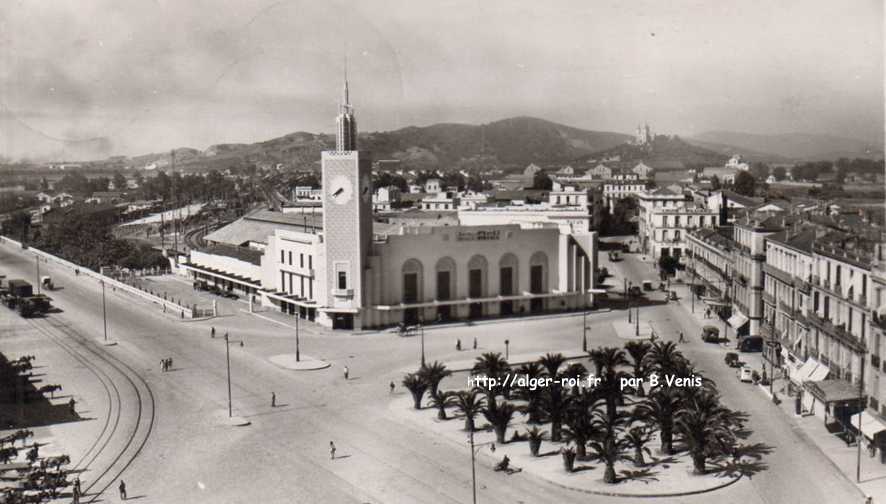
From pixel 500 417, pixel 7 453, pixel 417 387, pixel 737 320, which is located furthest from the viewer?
pixel 737 320

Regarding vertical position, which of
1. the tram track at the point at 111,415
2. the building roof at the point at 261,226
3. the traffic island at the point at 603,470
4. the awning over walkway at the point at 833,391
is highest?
the building roof at the point at 261,226

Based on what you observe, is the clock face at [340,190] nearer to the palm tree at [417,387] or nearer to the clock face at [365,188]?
the clock face at [365,188]

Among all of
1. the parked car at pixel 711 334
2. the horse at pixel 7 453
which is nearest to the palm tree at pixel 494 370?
the horse at pixel 7 453

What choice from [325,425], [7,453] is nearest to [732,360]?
[325,425]

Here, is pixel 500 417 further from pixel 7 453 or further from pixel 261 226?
pixel 261 226

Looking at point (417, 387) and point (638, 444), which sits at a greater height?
point (417, 387)

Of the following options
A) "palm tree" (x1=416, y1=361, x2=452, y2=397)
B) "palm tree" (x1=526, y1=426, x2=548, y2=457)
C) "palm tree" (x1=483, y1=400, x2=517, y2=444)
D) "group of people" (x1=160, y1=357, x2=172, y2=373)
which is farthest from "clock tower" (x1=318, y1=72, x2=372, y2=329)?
"palm tree" (x1=526, y1=426, x2=548, y2=457)

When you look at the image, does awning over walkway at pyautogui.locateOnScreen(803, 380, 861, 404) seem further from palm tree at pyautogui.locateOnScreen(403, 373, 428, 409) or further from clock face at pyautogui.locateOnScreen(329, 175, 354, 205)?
clock face at pyautogui.locateOnScreen(329, 175, 354, 205)

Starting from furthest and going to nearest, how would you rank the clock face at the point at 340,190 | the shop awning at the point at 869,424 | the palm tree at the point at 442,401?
the clock face at the point at 340,190
the palm tree at the point at 442,401
the shop awning at the point at 869,424
